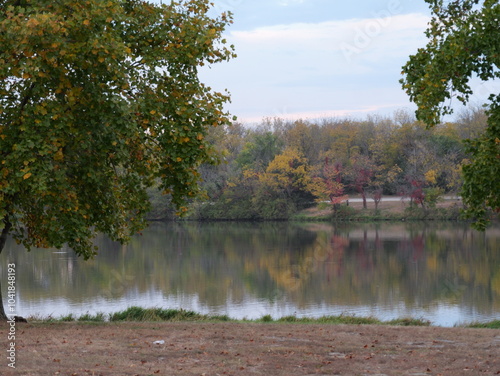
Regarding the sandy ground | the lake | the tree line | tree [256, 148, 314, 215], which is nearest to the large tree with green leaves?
the sandy ground

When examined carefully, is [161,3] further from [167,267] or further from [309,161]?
[309,161]

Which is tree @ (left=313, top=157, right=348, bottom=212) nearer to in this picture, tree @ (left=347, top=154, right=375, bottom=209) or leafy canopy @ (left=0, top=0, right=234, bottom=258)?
tree @ (left=347, top=154, right=375, bottom=209)

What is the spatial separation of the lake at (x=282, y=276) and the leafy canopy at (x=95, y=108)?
25.1 feet

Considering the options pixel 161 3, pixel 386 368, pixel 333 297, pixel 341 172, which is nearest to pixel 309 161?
pixel 341 172

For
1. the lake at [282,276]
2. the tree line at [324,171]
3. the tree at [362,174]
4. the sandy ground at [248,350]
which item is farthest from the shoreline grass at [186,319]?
the tree at [362,174]

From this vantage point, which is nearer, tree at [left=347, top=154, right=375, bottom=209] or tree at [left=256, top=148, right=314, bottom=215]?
tree at [left=347, top=154, right=375, bottom=209]

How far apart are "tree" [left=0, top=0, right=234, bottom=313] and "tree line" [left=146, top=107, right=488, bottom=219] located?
45.4 m

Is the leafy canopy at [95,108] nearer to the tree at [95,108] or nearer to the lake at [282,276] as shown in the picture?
the tree at [95,108]

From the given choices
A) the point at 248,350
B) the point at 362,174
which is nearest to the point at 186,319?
the point at 248,350

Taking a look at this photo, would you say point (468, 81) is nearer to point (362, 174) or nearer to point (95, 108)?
point (95, 108)

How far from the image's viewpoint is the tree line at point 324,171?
5841cm

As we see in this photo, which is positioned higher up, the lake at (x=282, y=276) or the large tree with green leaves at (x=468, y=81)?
the large tree with green leaves at (x=468, y=81)

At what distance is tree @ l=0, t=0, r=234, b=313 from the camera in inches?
422

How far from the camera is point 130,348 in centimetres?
948
